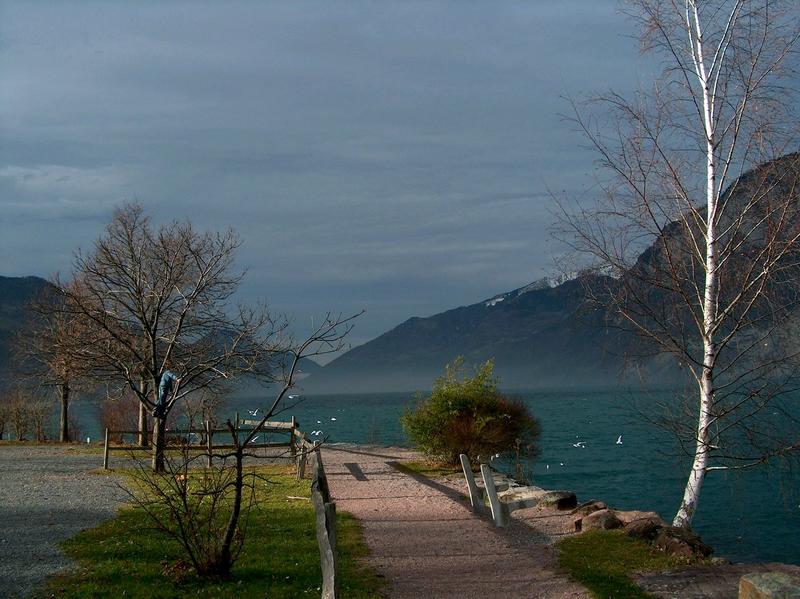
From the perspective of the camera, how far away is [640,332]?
44.4 feet

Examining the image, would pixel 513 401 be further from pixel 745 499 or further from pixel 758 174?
pixel 758 174

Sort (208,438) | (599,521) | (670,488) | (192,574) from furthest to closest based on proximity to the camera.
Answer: (670,488)
(208,438)
(599,521)
(192,574)

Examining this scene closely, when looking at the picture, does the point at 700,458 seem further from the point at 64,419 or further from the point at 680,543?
the point at 64,419

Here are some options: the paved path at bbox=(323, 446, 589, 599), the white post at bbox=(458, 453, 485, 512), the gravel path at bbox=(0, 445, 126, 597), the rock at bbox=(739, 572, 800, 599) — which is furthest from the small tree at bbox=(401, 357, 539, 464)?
the rock at bbox=(739, 572, 800, 599)

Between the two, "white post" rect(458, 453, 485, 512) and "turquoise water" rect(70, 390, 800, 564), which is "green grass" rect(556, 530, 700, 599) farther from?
"white post" rect(458, 453, 485, 512)

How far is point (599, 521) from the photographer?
1368 cm

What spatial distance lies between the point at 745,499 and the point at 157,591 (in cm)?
2237

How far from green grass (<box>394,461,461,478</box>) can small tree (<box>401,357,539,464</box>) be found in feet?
0.94

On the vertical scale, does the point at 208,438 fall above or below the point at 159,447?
below

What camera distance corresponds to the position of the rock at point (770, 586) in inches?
258

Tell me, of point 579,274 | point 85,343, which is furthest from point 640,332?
point 85,343

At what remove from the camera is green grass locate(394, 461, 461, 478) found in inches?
921

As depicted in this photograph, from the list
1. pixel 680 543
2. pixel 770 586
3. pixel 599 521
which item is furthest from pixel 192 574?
pixel 599 521

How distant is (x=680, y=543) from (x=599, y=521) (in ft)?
8.30
